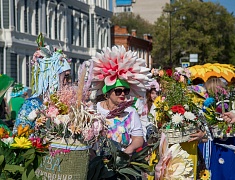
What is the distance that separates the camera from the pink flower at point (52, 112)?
3623 mm

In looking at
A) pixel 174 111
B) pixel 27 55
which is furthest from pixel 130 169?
pixel 27 55

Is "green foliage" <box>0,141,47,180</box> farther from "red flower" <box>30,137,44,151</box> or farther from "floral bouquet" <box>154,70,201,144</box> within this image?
"floral bouquet" <box>154,70,201,144</box>

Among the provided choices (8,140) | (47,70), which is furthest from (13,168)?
(47,70)

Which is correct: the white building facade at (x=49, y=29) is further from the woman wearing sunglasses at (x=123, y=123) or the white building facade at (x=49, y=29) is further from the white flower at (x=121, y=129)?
the white flower at (x=121, y=129)

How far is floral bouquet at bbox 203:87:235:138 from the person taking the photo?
8461 mm

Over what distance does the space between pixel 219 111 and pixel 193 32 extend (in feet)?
164

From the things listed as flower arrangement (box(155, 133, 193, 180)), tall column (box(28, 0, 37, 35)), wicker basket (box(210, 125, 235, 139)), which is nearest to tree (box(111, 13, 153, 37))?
tall column (box(28, 0, 37, 35))

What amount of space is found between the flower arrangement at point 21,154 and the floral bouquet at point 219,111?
5223 mm

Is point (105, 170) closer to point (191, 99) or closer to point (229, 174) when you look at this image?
point (191, 99)

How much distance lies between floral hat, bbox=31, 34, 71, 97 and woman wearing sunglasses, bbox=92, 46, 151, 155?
39.8 inches

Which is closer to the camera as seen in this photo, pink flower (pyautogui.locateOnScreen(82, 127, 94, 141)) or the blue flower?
pink flower (pyautogui.locateOnScreen(82, 127, 94, 141))

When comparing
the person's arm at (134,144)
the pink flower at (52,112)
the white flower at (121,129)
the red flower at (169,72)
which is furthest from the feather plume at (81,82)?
the red flower at (169,72)

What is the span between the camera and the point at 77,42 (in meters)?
51.7

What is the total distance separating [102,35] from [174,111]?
168 feet
